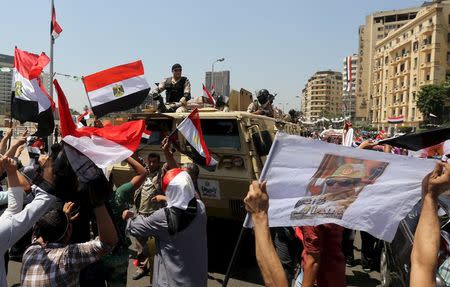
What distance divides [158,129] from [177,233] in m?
3.93

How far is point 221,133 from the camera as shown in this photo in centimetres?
659

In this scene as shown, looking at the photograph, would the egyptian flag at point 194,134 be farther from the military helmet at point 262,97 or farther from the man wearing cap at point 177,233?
A: the military helmet at point 262,97

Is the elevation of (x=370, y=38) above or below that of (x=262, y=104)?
above

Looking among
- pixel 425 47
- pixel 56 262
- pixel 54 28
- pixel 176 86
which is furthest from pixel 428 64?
pixel 56 262

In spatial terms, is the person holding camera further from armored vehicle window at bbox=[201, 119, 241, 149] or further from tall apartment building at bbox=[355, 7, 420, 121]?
tall apartment building at bbox=[355, 7, 420, 121]

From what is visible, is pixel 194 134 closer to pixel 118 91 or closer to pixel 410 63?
pixel 118 91

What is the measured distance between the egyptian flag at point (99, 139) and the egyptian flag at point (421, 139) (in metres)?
1.89

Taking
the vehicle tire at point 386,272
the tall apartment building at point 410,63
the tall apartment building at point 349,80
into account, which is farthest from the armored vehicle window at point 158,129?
the tall apartment building at point 410,63

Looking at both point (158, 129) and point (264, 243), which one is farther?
point (158, 129)

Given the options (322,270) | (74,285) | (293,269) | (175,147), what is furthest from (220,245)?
(74,285)

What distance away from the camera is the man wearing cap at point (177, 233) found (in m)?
3.27

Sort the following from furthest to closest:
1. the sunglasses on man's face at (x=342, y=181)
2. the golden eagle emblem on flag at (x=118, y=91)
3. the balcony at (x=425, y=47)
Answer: the balcony at (x=425, y=47) → the golden eagle emblem on flag at (x=118, y=91) → the sunglasses on man's face at (x=342, y=181)

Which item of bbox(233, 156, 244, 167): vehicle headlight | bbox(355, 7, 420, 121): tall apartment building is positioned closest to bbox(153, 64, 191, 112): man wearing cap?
bbox(233, 156, 244, 167): vehicle headlight

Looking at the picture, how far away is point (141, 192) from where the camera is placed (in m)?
5.71
